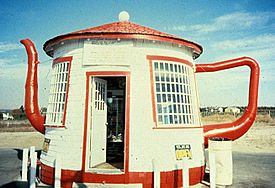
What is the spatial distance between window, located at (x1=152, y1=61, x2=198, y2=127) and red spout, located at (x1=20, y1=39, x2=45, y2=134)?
447 centimetres

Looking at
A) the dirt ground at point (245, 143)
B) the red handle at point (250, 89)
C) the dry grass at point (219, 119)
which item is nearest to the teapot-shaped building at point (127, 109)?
the red handle at point (250, 89)

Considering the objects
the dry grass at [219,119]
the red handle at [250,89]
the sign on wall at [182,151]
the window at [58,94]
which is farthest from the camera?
the dry grass at [219,119]

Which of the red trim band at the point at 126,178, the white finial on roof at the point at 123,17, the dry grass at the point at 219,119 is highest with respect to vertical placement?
the white finial on roof at the point at 123,17

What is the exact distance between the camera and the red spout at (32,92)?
8867mm

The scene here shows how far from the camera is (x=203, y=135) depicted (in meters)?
8.63

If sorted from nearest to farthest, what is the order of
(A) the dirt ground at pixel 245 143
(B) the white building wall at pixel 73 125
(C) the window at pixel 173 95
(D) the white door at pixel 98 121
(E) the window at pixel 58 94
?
(B) the white building wall at pixel 73 125 → (C) the window at pixel 173 95 → (D) the white door at pixel 98 121 → (E) the window at pixel 58 94 → (A) the dirt ground at pixel 245 143

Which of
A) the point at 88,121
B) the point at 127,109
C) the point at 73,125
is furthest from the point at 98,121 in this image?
the point at 127,109

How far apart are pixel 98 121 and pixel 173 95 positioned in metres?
2.57

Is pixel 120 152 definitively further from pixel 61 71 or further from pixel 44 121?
pixel 61 71

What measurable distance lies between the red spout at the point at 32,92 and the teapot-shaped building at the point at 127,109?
2.53 feet

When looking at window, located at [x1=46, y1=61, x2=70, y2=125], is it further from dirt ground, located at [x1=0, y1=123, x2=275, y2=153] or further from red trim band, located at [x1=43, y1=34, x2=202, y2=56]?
dirt ground, located at [x1=0, y1=123, x2=275, y2=153]

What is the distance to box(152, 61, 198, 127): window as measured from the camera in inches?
293

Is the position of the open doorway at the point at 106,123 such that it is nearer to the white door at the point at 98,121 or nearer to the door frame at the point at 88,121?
the white door at the point at 98,121

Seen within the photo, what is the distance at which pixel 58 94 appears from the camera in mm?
8008
